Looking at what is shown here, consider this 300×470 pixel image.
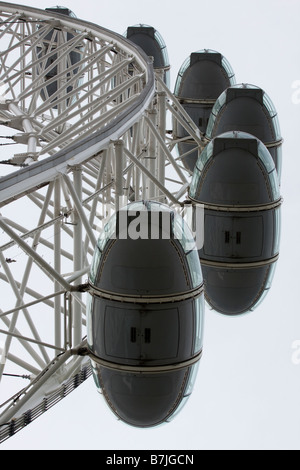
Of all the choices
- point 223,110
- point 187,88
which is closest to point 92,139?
point 223,110

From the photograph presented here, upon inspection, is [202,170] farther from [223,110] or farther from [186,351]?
[186,351]

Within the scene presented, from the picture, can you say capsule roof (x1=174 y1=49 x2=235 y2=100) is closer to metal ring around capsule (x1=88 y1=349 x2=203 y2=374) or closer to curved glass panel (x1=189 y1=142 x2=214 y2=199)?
curved glass panel (x1=189 y1=142 x2=214 y2=199)

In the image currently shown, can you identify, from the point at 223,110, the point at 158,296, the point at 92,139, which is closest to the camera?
the point at 158,296

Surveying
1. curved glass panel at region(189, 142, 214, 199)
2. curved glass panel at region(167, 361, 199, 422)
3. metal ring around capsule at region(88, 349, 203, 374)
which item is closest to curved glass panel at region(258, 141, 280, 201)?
curved glass panel at region(189, 142, 214, 199)

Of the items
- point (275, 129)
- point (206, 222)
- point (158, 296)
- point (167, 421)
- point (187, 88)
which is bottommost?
point (167, 421)

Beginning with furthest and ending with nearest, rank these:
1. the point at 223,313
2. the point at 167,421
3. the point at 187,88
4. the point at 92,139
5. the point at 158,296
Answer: the point at 187,88 → the point at 223,313 → the point at 92,139 → the point at 167,421 → the point at 158,296

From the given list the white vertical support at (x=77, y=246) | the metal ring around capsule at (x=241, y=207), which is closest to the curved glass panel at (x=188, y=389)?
the white vertical support at (x=77, y=246)

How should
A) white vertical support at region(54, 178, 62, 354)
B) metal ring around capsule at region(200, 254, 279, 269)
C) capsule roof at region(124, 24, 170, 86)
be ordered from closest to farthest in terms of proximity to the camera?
white vertical support at region(54, 178, 62, 354) → metal ring around capsule at region(200, 254, 279, 269) → capsule roof at region(124, 24, 170, 86)

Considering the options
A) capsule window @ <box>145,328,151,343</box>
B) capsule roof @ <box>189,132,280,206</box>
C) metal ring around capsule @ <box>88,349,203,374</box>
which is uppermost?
capsule roof @ <box>189,132,280,206</box>

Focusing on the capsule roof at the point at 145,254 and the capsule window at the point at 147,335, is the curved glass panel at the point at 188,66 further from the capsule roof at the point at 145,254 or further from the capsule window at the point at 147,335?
the capsule window at the point at 147,335

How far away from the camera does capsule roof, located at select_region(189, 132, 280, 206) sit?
96.3ft

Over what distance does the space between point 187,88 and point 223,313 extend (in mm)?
13460

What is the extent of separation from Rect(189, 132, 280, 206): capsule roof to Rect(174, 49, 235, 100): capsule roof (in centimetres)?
1201

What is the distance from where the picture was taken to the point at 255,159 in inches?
1157
